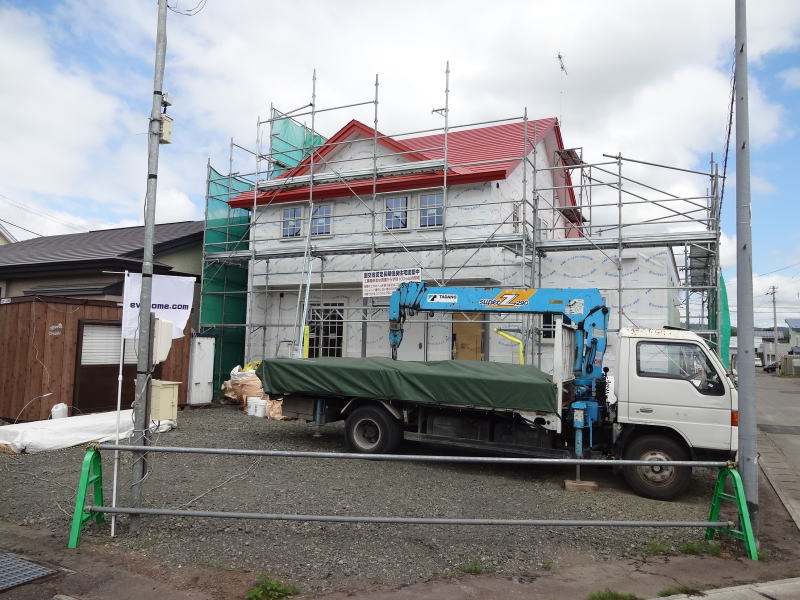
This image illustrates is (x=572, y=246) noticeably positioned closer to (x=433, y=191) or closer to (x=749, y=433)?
(x=433, y=191)

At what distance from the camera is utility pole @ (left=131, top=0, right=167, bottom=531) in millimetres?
5828

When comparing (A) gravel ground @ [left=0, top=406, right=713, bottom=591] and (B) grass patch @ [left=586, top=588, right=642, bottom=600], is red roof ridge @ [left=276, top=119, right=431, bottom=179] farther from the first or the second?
(B) grass patch @ [left=586, top=588, right=642, bottom=600]

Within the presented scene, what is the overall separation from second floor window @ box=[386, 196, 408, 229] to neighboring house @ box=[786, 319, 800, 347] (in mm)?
74196

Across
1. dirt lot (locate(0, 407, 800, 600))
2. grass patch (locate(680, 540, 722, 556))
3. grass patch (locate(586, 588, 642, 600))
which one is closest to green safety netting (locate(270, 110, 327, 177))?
dirt lot (locate(0, 407, 800, 600))

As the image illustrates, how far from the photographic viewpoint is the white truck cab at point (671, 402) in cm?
749

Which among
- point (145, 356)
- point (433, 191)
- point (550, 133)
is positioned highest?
point (550, 133)

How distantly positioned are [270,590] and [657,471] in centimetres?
535

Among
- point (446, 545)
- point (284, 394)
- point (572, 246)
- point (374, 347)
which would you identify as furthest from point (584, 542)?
point (374, 347)

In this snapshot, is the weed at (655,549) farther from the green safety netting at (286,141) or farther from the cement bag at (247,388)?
the green safety netting at (286,141)

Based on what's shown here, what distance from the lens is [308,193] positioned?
58.1 ft

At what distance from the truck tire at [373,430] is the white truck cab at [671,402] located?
3.39 metres

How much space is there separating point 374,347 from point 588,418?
31.5 feet

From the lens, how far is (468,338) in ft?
53.1

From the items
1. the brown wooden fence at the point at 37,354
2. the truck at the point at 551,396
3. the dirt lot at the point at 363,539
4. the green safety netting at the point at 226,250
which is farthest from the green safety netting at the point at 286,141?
the dirt lot at the point at 363,539
